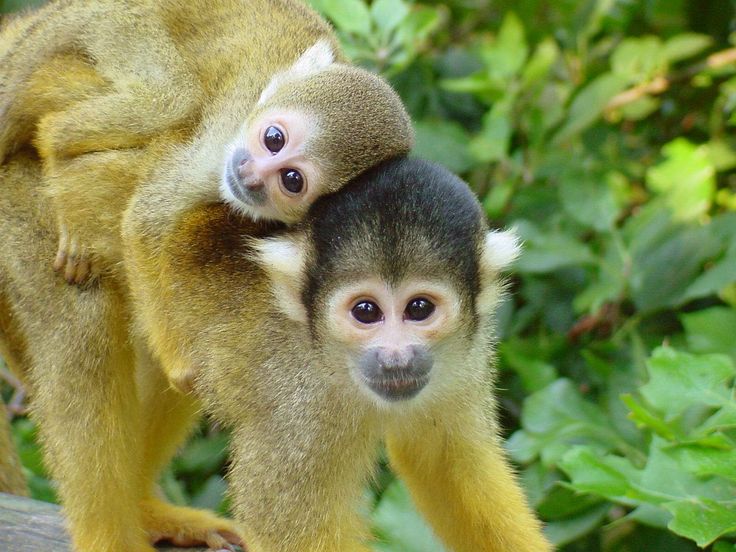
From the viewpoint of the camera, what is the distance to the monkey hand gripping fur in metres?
2.52

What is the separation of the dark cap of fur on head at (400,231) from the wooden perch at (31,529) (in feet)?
3.80

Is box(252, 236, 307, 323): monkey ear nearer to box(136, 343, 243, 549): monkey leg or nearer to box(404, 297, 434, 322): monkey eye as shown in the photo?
box(404, 297, 434, 322): monkey eye

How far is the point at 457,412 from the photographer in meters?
2.76

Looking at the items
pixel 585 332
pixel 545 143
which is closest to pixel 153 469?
pixel 585 332

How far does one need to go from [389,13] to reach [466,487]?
6.76 ft

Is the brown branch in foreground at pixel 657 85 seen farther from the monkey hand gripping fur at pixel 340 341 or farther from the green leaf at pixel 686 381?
the monkey hand gripping fur at pixel 340 341

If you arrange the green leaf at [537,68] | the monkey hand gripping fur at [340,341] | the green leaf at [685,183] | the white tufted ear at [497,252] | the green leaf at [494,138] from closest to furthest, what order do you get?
the monkey hand gripping fur at [340,341] < the white tufted ear at [497,252] < the green leaf at [685,183] < the green leaf at [494,138] < the green leaf at [537,68]

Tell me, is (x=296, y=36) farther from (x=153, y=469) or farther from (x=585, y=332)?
(x=585, y=332)

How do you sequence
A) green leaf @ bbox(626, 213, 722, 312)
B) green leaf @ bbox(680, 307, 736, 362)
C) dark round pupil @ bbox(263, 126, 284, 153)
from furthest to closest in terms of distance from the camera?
green leaf @ bbox(626, 213, 722, 312)
green leaf @ bbox(680, 307, 736, 362)
dark round pupil @ bbox(263, 126, 284, 153)

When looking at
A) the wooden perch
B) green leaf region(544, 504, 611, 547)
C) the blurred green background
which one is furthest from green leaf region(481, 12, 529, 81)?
the wooden perch

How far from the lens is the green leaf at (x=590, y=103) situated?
4246 millimetres

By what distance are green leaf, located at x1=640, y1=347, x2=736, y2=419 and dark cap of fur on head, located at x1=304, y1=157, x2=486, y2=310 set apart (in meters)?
0.59

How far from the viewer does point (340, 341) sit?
2.58 m

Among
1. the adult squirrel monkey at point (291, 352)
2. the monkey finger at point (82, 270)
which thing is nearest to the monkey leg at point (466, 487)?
the adult squirrel monkey at point (291, 352)
